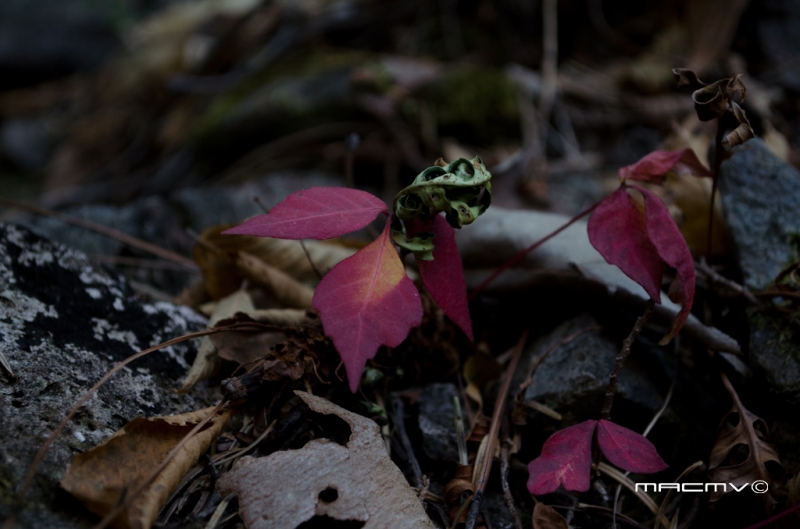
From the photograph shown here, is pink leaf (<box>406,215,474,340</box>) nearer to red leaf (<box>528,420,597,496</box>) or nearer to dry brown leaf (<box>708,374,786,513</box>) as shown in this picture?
red leaf (<box>528,420,597,496</box>)

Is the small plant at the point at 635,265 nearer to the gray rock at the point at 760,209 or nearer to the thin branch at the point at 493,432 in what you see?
the thin branch at the point at 493,432

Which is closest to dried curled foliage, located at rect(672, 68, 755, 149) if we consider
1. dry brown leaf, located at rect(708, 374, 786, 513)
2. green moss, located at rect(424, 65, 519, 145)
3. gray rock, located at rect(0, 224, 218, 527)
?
dry brown leaf, located at rect(708, 374, 786, 513)

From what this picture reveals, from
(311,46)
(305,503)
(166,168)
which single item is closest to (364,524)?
(305,503)

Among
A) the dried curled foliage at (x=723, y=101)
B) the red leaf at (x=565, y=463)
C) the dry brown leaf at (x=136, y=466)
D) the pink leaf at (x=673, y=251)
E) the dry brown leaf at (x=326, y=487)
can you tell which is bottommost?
the red leaf at (x=565, y=463)

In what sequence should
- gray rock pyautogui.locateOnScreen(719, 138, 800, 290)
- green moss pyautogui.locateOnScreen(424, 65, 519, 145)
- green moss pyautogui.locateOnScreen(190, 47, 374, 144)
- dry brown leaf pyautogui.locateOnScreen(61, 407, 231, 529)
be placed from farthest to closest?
green moss pyautogui.locateOnScreen(190, 47, 374, 144)
green moss pyautogui.locateOnScreen(424, 65, 519, 145)
gray rock pyautogui.locateOnScreen(719, 138, 800, 290)
dry brown leaf pyautogui.locateOnScreen(61, 407, 231, 529)

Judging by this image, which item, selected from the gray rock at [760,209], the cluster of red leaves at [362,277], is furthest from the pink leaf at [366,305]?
the gray rock at [760,209]

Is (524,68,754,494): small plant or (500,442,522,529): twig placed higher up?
(524,68,754,494): small plant

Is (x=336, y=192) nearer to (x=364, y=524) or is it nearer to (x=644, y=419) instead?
(x=364, y=524)
